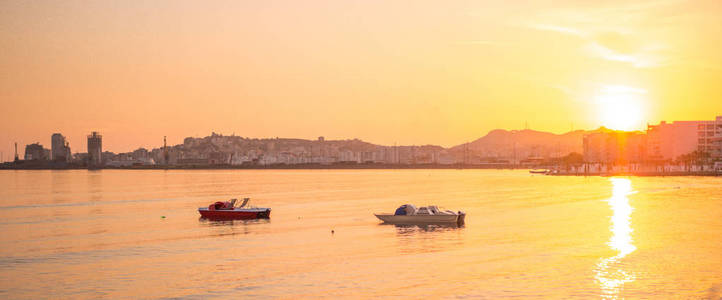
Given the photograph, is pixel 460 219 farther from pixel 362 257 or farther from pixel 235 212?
pixel 235 212

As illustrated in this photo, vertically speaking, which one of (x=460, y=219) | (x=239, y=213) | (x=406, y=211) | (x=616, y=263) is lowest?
(x=616, y=263)

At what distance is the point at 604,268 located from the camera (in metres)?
37.1

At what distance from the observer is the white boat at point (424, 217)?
60.3m

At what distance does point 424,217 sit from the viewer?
60.8 m

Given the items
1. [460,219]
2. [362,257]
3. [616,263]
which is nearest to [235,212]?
[460,219]

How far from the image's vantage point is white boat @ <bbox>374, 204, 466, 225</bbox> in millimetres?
60344

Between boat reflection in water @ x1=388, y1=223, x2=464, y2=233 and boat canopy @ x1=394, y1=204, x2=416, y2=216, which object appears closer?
boat reflection in water @ x1=388, y1=223, x2=464, y2=233

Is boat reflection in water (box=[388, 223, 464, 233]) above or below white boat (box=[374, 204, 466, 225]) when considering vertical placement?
below

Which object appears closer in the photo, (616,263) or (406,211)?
(616,263)

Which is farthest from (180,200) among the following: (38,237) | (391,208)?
(38,237)

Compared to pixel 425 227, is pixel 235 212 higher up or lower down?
higher up

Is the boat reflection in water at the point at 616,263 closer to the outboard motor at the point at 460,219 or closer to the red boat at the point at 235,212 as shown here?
the outboard motor at the point at 460,219

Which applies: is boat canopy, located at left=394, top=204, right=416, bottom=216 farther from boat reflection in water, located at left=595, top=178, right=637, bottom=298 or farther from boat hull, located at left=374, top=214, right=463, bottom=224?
boat reflection in water, located at left=595, top=178, right=637, bottom=298

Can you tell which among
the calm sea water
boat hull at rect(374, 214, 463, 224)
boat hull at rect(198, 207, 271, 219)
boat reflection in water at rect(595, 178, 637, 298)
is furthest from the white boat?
boat hull at rect(198, 207, 271, 219)
